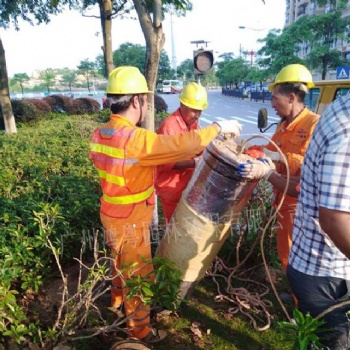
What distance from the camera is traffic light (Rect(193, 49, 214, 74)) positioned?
4.18m

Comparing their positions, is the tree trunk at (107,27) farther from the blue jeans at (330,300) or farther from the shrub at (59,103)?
the blue jeans at (330,300)

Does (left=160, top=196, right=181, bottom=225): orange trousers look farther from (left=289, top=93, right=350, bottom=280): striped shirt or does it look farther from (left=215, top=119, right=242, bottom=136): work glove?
(left=289, top=93, right=350, bottom=280): striped shirt

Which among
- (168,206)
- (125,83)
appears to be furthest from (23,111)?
(125,83)

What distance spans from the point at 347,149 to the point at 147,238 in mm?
1506

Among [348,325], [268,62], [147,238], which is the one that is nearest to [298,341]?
[348,325]

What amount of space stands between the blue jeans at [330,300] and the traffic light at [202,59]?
10.7 ft

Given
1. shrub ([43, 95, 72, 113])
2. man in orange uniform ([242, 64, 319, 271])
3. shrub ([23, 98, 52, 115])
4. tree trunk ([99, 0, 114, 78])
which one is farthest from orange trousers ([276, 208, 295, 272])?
shrub ([43, 95, 72, 113])

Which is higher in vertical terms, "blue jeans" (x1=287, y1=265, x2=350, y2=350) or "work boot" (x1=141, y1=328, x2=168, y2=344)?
"blue jeans" (x1=287, y1=265, x2=350, y2=350)

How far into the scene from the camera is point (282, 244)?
2607mm

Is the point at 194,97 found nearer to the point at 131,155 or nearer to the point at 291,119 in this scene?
the point at 291,119

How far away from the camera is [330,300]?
1.37 meters

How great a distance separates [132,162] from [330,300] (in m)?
1.26

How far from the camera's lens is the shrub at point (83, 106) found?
15.0m

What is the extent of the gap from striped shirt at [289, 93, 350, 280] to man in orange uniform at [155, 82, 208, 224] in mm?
1466
